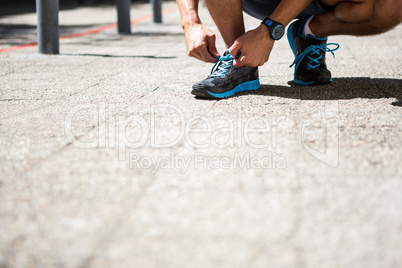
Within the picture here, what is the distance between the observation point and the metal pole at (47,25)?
324 cm

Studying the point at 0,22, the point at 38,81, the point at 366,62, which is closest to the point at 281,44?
the point at 366,62

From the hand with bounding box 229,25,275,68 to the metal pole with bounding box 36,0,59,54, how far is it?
6.04 ft

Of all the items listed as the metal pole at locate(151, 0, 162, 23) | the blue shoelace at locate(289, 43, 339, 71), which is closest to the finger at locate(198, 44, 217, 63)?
the blue shoelace at locate(289, 43, 339, 71)

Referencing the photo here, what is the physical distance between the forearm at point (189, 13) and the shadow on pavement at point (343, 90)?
0.39 m

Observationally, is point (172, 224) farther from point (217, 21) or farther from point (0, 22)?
point (0, 22)

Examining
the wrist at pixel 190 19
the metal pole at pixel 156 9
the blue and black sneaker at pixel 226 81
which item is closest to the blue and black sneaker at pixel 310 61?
the blue and black sneaker at pixel 226 81

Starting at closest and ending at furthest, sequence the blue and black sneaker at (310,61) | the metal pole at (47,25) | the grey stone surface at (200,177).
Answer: the grey stone surface at (200,177)
the blue and black sneaker at (310,61)
the metal pole at (47,25)

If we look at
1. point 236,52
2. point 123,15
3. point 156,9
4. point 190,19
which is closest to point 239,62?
point 236,52

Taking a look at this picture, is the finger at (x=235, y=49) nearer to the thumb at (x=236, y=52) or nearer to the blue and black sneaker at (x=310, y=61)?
the thumb at (x=236, y=52)

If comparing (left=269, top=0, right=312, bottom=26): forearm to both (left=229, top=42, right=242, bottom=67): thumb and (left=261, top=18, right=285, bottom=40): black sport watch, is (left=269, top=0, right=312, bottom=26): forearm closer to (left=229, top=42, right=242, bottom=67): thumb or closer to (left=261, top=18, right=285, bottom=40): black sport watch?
(left=261, top=18, right=285, bottom=40): black sport watch

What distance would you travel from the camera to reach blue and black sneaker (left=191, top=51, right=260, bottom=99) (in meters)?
1.87

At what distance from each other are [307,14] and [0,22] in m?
4.95

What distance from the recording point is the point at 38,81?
2375mm

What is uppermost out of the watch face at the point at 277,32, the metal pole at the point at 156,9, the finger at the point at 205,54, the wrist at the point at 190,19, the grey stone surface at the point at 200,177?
the metal pole at the point at 156,9
